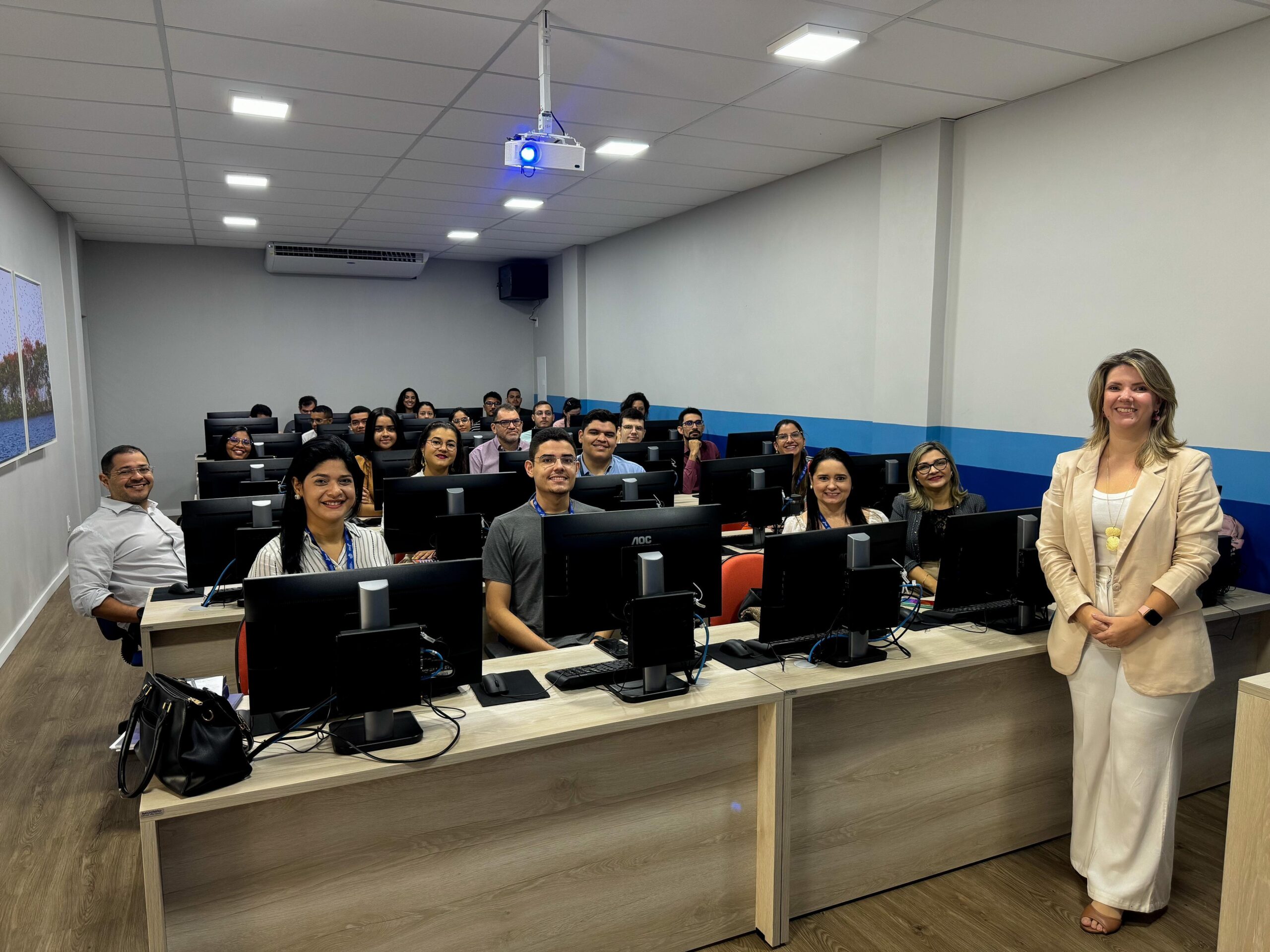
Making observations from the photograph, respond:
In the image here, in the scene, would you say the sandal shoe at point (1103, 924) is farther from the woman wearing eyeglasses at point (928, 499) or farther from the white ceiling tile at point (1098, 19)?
the white ceiling tile at point (1098, 19)

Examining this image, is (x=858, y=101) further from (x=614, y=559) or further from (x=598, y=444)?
(x=614, y=559)

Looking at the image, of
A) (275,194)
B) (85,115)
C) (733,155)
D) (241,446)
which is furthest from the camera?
(275,194)

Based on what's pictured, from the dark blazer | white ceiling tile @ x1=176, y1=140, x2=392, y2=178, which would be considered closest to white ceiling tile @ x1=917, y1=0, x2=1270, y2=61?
the dark blazer

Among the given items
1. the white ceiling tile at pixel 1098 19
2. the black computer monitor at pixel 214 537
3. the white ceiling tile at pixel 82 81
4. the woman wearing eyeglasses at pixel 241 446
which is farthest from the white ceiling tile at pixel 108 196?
the white ceiling tile at pixel 1098 19

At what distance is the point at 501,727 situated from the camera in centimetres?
210

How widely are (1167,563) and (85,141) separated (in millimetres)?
6070

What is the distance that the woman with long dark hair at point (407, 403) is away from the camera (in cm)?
1020

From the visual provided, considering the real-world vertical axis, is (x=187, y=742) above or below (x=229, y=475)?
below

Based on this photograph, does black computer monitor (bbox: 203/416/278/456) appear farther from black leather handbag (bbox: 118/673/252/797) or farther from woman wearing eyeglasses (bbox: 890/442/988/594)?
black leather handbag (bbox: 118/673/252/797)

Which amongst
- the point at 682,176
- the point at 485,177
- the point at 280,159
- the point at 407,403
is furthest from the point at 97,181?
the point at 407,403

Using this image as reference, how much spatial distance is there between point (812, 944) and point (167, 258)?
1034 centimetres

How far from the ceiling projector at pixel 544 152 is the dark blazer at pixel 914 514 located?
2.14m

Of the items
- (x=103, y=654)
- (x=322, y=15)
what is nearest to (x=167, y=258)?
(x=103, y=654)

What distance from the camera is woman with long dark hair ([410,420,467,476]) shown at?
4742mm
